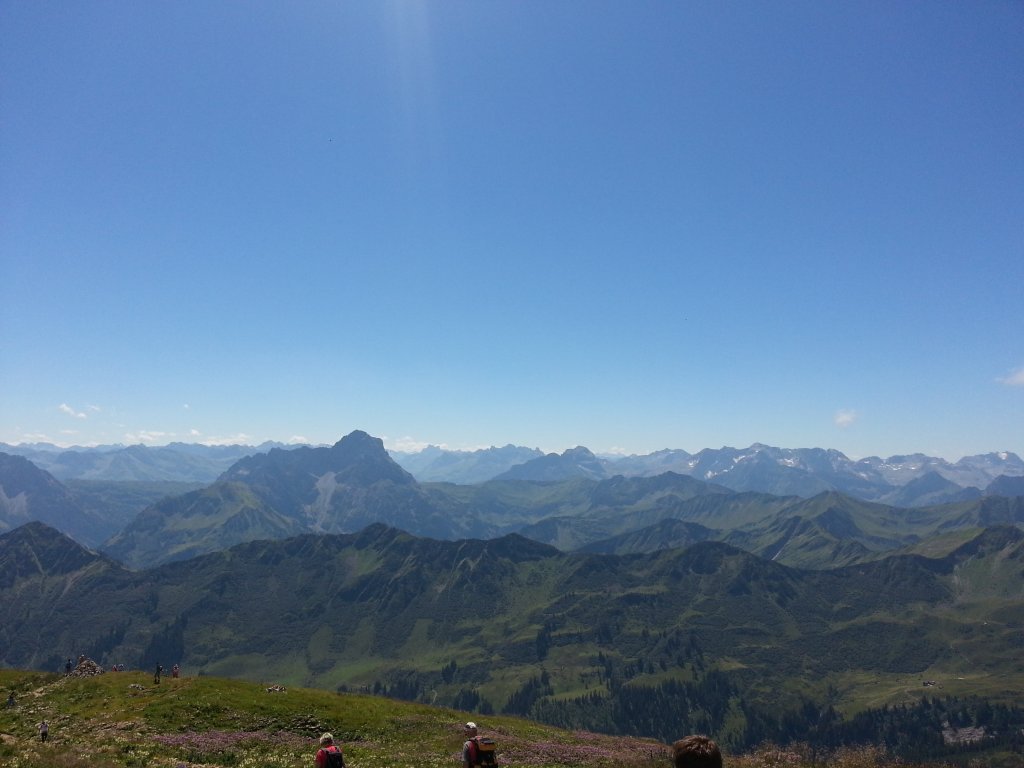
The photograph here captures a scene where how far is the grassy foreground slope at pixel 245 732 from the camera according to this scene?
36.7m

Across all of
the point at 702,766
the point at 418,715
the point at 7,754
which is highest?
the point at 702,766

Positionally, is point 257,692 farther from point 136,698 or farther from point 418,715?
point 418,715

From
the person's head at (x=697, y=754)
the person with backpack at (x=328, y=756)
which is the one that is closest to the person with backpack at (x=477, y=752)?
the person with backpack at (x=328, y=756)

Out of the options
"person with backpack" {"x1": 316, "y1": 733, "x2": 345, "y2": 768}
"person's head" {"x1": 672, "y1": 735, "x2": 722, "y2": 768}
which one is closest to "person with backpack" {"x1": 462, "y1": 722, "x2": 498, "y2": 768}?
"person with backpack" {"x1": 316, "y1": 733, "x2": 345, "y2": 768}

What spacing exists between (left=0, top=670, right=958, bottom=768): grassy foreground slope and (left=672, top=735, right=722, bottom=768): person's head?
16.8 metres

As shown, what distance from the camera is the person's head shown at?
23125mm

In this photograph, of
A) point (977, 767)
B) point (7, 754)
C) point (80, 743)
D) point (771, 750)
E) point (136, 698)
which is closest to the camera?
point (7, 754)

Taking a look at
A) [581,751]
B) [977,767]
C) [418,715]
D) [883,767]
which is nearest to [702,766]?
[883,767]

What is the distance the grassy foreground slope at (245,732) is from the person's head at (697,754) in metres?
16.8

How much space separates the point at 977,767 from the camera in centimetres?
4591

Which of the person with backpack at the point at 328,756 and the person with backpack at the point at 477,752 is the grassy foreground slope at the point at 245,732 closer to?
the person with backpack at the point at 328,756

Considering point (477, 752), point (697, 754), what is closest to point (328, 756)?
point (477, 752)

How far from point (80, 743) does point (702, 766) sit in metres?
42.5

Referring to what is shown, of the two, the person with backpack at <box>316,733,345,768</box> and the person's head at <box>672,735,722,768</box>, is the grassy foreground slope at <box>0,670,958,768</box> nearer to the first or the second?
the person's head at <box>672,735,722,768</box>
